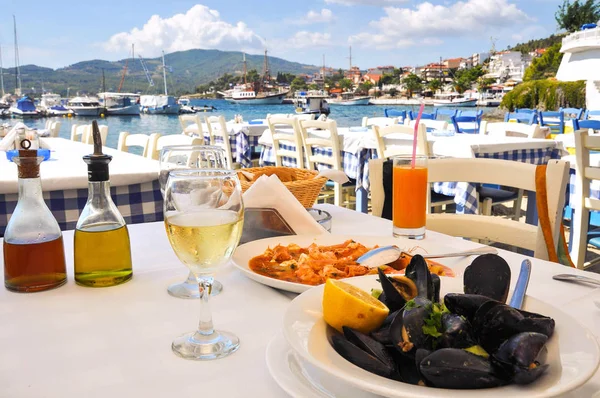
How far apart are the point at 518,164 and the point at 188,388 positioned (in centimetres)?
119

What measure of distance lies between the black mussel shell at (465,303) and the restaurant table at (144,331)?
106mm

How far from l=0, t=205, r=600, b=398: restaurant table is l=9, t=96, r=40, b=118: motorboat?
25.4 metres

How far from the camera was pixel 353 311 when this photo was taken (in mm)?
475

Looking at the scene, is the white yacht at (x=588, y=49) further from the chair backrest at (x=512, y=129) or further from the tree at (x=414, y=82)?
the tree at (x=414, y=82)

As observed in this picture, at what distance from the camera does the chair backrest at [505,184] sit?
48.4 inches

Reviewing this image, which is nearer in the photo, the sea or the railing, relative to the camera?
the railing

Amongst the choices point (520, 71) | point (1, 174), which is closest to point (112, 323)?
point (1, 174)

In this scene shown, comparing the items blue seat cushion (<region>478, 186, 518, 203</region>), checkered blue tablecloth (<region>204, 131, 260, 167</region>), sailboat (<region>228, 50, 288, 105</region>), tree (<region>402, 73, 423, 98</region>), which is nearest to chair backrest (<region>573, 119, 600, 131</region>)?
blue seat cushion (<region>478, 186, 518, 203</region>)

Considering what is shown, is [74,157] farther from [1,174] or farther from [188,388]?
[188,388]

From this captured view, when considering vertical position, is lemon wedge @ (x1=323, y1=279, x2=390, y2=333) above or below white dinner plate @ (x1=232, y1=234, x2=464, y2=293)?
above

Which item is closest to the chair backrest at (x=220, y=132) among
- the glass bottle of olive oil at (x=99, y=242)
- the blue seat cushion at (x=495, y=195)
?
the blue seat cushion at (x=495, y=195)

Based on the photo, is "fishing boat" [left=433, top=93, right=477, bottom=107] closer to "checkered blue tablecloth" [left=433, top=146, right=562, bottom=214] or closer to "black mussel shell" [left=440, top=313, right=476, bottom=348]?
"checkered blue tablecloth" [left=433, top=146, right=562, bottom=214]

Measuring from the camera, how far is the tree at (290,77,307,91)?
31.6 m

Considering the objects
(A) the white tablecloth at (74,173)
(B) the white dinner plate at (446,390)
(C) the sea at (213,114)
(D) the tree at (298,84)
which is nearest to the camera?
(B) the white dinner plate at (446,390)
